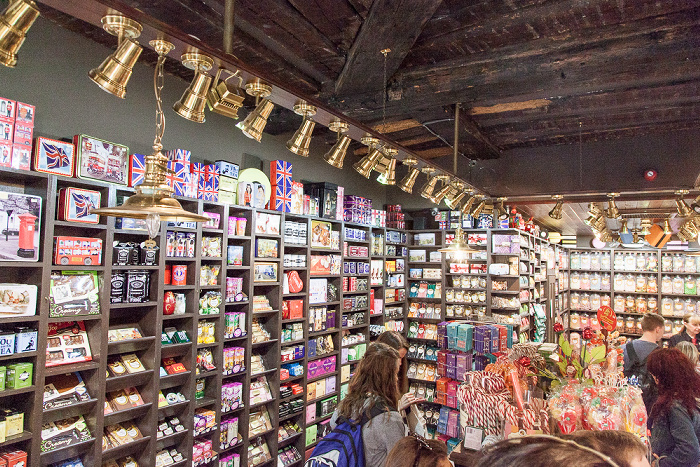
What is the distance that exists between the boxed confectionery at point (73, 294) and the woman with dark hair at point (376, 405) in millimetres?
1876

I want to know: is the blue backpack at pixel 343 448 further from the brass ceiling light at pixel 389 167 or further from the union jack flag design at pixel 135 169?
the union jack flag design at pixel 135 169

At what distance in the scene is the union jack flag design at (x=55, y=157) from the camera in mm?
2896

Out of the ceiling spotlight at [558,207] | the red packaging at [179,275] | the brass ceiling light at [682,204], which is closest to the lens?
the red packaging at [179,275]

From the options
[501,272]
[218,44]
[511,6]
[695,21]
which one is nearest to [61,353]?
[218,44]

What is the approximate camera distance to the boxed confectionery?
2.91 meters

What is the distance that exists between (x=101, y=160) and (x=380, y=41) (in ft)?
6.96

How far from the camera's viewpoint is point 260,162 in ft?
16.0

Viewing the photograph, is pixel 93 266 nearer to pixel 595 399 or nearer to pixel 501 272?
pixel 595 399

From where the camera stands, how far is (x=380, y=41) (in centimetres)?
289

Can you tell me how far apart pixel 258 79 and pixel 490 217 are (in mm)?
5175

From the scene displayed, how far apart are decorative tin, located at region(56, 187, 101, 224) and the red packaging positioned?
0.76 meters

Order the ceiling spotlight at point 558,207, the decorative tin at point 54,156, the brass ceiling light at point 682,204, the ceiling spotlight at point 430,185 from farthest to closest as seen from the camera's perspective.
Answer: the ceiling spotlight at point 558,207, the brass ceiling light at point 682,204, the ceiling spotlight at point 430,185, the decorative tin at point 54,156

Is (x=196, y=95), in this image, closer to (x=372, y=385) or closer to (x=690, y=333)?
(x=372, y=385)

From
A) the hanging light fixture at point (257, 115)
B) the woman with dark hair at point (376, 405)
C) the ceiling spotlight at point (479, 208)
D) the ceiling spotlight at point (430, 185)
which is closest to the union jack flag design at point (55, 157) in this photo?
the hanging light fixture at point (257, 115)
